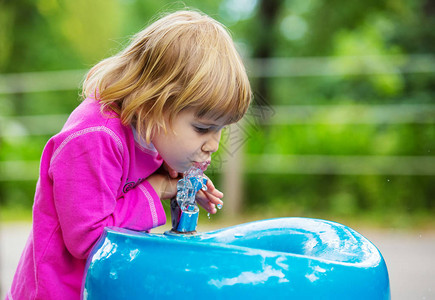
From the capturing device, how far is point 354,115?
4.71 meters

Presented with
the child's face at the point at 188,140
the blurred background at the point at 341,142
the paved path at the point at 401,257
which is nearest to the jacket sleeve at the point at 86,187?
the child's face at the point at 188,140

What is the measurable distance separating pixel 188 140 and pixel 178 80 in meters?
0.12

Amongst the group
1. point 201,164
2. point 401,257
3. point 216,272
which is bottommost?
point 401,257

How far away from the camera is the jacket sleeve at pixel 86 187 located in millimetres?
1083

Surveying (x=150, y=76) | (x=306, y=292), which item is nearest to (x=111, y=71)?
(x=150, y=76)

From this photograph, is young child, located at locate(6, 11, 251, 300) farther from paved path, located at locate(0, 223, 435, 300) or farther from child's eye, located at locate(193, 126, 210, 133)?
paved path, located at locate(0, 223, 435, 300)

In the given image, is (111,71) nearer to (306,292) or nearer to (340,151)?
(306,292)

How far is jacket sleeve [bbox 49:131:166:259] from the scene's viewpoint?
1083 mm

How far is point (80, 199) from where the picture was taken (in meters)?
1.08

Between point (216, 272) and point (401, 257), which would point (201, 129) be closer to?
point (216, 272)

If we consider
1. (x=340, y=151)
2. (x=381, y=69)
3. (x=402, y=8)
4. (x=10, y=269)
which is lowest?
(x=10, y=269)

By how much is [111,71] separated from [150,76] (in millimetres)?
110

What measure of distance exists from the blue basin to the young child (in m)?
0.10

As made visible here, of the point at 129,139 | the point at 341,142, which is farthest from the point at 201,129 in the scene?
the point at 341,142
